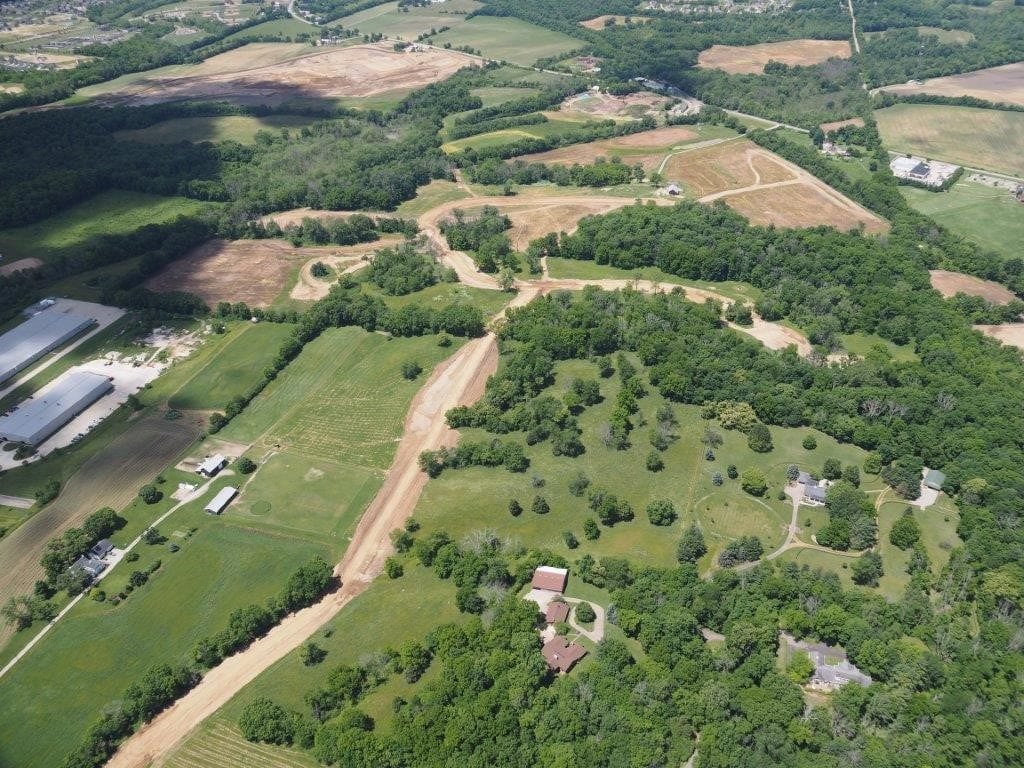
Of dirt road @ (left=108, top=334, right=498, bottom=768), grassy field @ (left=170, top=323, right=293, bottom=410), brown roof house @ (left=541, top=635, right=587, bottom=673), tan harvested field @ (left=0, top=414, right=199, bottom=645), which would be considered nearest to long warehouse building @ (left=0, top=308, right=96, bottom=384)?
grassy field @ (left=170, top=323, right=293, bottom=410)

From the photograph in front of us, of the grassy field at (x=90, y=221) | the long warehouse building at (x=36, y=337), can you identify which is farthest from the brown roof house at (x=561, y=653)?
the grassy field at (x=90, y=221)

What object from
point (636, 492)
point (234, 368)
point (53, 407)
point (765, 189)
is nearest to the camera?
point (636, 492)

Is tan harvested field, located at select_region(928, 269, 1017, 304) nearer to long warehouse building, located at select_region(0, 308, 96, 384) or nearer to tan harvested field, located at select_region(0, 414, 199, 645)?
tan harvested field, located at select_region(0, 414, 199, 645)

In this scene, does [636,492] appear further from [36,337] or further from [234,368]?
[36,337]

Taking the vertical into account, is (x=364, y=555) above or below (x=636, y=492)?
below

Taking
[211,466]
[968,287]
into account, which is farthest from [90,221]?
[968,287]

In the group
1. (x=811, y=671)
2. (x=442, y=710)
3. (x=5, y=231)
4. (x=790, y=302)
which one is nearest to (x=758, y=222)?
(x=790, y=302)
